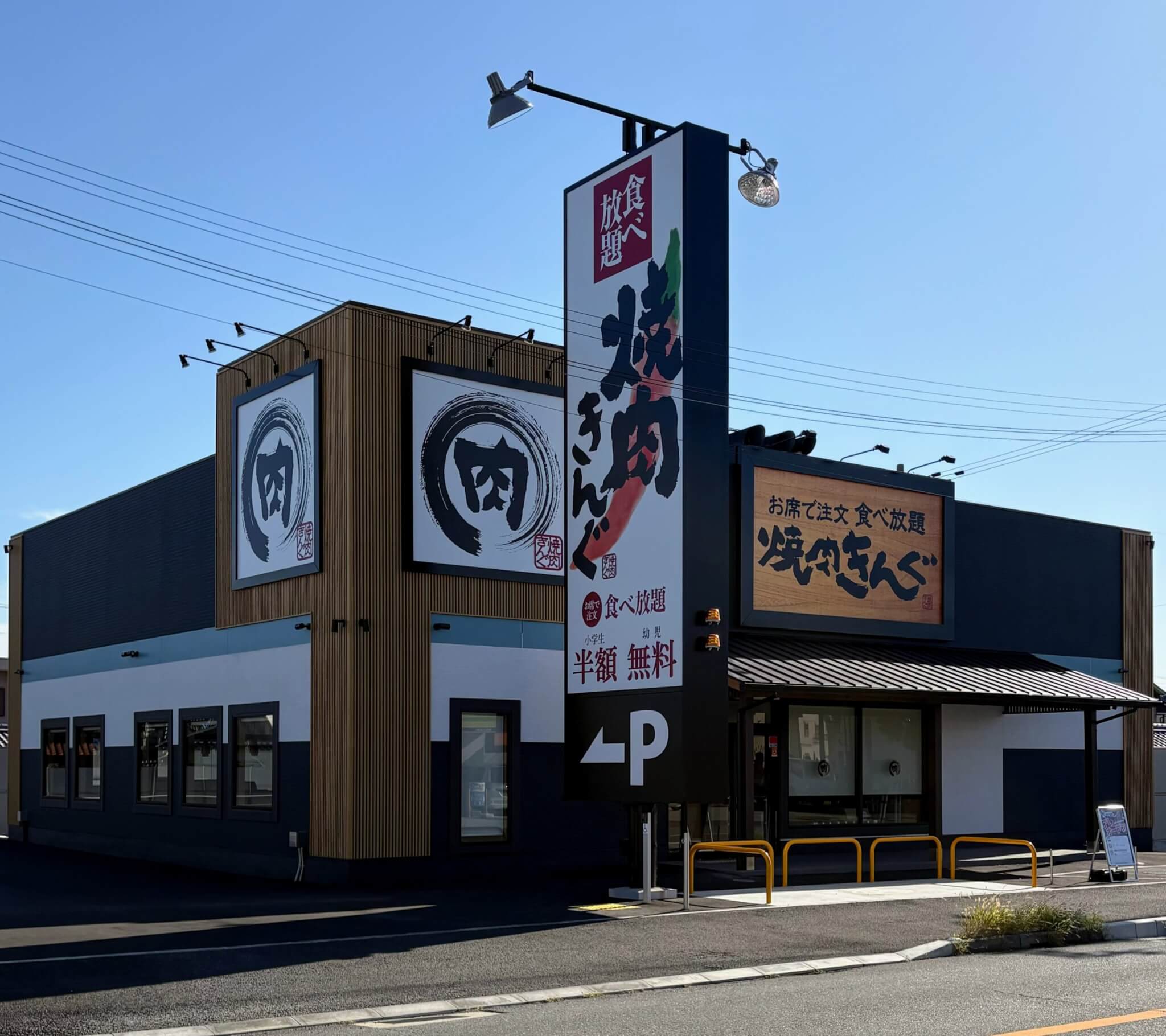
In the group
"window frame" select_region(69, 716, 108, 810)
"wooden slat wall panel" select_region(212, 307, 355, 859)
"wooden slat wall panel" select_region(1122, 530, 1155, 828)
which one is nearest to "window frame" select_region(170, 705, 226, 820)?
"wooden slat wall panel" select_region(212, 307, 355, 859)

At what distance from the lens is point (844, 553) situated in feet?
82.6

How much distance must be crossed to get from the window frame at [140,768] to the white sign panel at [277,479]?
12.4 ft

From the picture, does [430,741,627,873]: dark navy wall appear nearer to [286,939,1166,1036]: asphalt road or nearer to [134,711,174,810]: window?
[134,711,174,810]: window

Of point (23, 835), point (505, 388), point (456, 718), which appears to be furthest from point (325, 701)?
point (23, 835)

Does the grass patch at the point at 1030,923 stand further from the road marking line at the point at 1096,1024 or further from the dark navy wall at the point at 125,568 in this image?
the dark navy wall at the point at 125,568

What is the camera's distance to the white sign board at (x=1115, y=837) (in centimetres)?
2008

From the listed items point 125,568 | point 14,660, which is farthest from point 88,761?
point 14,660

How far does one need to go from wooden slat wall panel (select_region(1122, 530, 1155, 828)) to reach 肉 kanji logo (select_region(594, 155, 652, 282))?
55.4 ft

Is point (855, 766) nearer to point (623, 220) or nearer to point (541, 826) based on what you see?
point (541, 826)

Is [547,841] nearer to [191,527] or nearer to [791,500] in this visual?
[791,500]

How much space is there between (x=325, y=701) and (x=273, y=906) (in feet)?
13.1

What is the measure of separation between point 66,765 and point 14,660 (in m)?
4.60

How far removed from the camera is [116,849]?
27297mm

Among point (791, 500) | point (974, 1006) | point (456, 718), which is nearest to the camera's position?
point (974, 1006)
